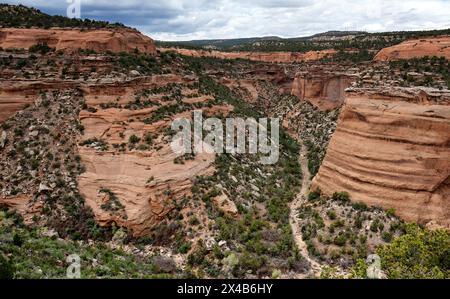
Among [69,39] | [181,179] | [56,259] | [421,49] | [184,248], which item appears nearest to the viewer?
[56,259]

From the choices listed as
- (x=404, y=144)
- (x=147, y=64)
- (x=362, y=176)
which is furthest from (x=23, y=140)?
(x=404, y=144)

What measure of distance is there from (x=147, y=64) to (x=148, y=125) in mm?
8425

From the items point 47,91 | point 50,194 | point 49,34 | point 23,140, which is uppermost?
point 49,34

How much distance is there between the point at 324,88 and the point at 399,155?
29809mm

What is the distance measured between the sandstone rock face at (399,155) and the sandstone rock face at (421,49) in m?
17.4

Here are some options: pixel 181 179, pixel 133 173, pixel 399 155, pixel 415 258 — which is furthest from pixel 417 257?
pixel 133 173

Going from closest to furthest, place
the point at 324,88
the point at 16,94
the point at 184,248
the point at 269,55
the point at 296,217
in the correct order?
the point at 184,248 → the point at 296,217 → the point at 16,94 → the point at 324,88 → the point at 269,55

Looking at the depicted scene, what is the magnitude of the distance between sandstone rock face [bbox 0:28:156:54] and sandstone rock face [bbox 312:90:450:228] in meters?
20.8

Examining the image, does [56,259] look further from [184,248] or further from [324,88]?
[324,88]

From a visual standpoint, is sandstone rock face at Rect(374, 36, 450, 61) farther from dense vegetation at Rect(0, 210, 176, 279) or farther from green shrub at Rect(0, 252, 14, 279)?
green shrub at Rect(0, 252, 14, 279)

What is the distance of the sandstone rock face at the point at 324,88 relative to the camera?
48781 millimetres

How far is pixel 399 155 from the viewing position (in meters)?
23.3

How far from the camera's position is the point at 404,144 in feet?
76.6
